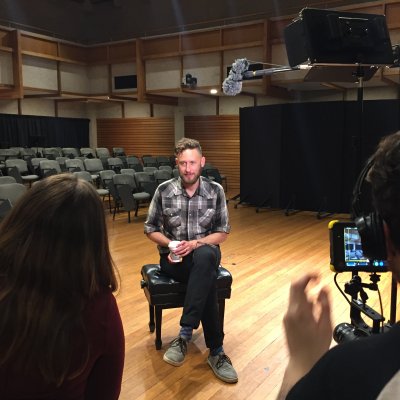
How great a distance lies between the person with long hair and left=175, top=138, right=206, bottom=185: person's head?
2001mm

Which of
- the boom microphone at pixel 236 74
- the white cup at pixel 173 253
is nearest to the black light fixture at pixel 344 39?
the white cup at pixel 173 253

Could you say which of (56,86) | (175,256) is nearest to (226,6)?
(56,86)

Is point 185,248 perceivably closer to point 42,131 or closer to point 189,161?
point 189,161

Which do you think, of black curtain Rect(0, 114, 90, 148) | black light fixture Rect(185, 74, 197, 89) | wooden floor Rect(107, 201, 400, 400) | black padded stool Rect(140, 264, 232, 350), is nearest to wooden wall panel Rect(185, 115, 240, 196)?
black light fixture Rect(185, 74, 197, 89)

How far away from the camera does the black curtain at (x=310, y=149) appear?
8188mm

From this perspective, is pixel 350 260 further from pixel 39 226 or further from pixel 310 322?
pixel 39 226

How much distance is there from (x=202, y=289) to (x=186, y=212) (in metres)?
0.62

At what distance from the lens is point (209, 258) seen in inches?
113

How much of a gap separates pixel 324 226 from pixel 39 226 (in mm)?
6876

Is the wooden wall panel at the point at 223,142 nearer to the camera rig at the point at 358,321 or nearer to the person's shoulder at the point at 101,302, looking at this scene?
the camera rig at the point at 358,321

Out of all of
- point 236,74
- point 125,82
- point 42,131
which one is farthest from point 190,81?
point 42,131

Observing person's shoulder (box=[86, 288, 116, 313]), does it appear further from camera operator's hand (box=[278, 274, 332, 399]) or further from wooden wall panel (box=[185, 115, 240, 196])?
wooden wall panel (box=[185, 115, 240, 196])

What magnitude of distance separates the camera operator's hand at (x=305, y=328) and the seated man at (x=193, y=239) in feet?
6.36

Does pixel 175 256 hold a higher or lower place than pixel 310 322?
lower
